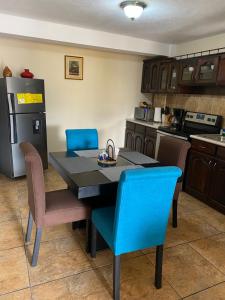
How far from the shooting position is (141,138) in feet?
14.2

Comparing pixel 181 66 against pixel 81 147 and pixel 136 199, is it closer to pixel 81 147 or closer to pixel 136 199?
pixel 81 147

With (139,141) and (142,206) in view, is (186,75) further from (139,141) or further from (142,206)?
(142,206)

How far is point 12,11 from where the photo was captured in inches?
115

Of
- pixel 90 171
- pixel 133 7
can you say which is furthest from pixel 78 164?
pixel 133 7

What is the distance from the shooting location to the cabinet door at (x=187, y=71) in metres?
3.58

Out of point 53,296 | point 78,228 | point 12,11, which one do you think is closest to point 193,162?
point 78,228

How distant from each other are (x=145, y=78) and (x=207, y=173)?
2.45m

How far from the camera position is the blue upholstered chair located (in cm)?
134

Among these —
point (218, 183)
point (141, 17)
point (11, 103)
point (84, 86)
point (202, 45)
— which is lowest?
point (218, 183)

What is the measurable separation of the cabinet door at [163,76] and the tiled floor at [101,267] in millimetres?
2532

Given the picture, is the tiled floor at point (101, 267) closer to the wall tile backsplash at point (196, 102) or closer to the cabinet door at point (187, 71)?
the wall tile backsplash at point (196, 102)

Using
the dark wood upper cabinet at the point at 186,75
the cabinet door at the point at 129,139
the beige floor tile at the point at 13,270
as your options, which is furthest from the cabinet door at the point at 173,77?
the beige floor tile at the point at 13,270

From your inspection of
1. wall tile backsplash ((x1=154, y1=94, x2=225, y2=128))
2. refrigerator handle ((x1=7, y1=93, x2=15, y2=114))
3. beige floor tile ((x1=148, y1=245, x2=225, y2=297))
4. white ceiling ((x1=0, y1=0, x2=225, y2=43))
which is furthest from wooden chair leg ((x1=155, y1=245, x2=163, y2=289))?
refrigerator handle ((x1=7, y1=93, x2=15, y2=114))

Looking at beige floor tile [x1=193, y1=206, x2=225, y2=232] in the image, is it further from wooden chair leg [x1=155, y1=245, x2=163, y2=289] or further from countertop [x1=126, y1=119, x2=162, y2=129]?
countertop [x1=126, y1=119, x2=162, y2=129]
